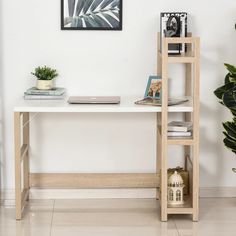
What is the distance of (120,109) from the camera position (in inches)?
153

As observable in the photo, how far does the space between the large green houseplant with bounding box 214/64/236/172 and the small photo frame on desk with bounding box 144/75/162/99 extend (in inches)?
14.2

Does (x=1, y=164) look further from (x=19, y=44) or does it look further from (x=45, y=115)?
(x=19, y=44)

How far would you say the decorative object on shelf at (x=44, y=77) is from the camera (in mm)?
4195

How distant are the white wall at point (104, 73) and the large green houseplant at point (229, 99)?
0.30 m

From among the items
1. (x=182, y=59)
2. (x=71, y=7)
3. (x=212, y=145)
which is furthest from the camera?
(x=212, y=145)

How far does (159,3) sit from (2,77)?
113 cm

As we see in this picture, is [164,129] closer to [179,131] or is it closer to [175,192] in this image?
[179,131]

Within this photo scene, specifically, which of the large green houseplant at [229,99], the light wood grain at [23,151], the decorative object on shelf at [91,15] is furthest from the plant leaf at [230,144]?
the light wood grain at [23,151]

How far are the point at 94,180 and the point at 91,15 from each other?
1.06m

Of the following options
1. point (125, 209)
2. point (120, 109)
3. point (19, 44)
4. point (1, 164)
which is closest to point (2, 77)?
point (19, 44)

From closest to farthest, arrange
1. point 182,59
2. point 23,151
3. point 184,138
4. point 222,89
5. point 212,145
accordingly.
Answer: point 182,59
point 184,138
point 222,89
point 23,151
point 212,145

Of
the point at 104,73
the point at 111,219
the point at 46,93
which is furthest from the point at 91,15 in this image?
the point at 111,219

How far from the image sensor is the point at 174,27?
Answer: 4137 millimetres

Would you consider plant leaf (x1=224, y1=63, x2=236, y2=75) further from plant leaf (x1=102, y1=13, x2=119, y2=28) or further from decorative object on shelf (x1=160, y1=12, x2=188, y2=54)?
plant leaf (x1=102, y1=13, x2=119, y2=28)
